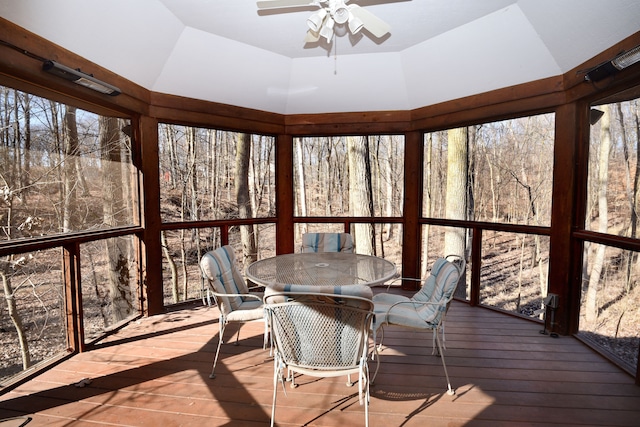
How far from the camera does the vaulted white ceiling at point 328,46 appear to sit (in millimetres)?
2500

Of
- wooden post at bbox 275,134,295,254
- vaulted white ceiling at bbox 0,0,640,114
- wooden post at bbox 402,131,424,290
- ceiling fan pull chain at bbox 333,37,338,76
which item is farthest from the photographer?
wooden post at bbox 275,134,295,254

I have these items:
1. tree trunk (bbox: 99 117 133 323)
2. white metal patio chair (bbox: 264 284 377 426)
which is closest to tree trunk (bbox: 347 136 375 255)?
tree trunk (bbox: 99 117 133 323)

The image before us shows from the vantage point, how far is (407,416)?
2006mm

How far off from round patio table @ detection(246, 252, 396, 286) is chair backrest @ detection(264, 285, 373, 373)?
0.40 m

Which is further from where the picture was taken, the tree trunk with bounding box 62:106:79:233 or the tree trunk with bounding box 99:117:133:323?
the tree trunk with bounding box 99:117:133:323

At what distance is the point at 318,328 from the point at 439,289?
1.11 m

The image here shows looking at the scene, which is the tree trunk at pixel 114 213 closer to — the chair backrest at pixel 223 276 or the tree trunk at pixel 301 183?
the chair backrest at pixel 223 276

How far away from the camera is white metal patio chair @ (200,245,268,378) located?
2436 millimetres

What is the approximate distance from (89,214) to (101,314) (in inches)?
41.4

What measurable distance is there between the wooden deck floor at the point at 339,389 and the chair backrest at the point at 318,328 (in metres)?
0.49

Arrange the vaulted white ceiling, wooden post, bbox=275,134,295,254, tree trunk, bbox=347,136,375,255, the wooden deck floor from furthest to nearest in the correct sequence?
1. tree trunk, bbox=347,136,375,255
2. wooden post, bbox=275,134,295,254
3. the vaulted white ceiling
4. the wooden deck floor

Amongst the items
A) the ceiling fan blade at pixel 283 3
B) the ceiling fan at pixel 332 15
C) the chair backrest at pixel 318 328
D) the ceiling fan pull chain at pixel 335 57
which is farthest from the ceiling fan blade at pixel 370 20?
the chair backrest at pixel 318 328

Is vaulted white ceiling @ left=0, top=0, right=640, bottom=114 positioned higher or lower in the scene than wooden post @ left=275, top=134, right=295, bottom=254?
higher

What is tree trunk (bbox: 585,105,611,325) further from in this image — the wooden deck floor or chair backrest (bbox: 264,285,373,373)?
chair backrest (bbox: 264,285,373,373)
